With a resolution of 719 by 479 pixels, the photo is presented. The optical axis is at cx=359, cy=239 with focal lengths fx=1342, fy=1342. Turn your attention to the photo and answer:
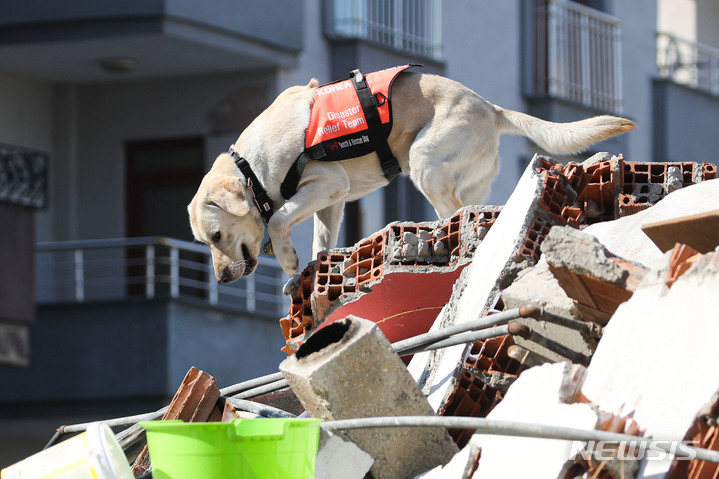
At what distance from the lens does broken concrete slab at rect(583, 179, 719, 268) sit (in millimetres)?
4305

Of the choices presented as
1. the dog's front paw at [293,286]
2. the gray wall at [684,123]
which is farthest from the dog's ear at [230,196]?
the gray wall at [684,123]

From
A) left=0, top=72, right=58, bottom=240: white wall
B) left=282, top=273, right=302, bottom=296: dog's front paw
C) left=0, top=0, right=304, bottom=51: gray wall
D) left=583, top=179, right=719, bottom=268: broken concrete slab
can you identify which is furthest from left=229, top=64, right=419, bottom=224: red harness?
left=0, top=72, right=58, bottom=240: white wall

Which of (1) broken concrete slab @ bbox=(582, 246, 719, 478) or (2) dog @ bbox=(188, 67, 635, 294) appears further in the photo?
(2) dog @ bbox=(188, 67, 635, 294)

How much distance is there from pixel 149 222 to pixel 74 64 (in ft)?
7.09

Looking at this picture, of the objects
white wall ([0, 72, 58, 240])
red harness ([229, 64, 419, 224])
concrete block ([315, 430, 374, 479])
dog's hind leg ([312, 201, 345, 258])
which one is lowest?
concrete block ([315, 430, 374, 479])

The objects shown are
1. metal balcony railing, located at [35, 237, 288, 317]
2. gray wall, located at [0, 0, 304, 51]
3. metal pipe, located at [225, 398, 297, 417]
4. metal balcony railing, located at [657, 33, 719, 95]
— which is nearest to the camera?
metal pipe, located at [225, 398, 297, 417]

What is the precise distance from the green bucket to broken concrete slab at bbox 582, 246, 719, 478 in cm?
77

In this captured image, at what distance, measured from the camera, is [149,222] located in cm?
1602

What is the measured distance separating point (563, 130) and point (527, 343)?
3.51 m

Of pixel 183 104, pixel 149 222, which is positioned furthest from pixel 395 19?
pixel 149 222

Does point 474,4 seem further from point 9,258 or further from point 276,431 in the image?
point 276,431

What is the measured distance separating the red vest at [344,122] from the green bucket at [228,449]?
12.5 feet

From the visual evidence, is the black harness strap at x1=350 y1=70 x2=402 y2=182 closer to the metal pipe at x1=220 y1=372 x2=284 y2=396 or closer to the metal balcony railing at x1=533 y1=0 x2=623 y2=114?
the metal pipe at x1=220 y1=372 x2=284 y2=396

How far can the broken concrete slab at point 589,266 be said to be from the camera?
3.53 m
